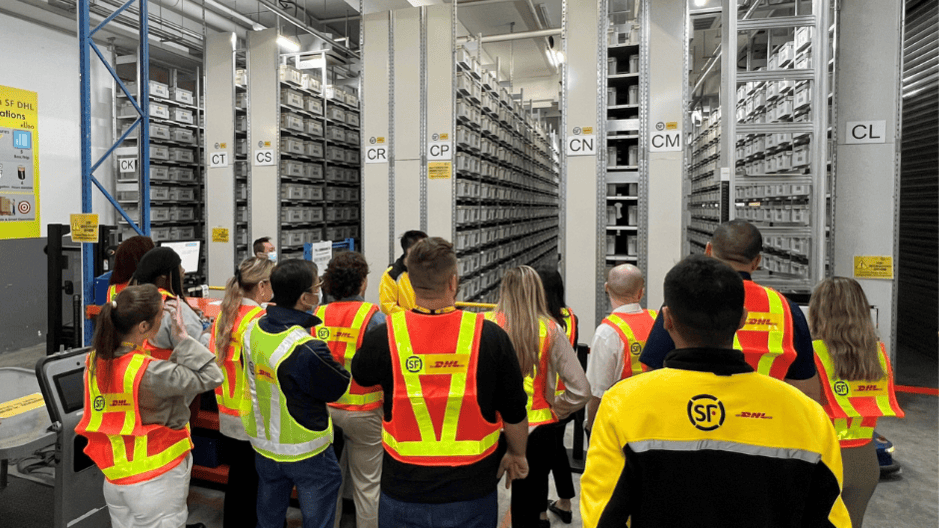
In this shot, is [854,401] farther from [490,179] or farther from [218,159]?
[218,159]

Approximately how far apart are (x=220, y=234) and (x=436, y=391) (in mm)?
7328

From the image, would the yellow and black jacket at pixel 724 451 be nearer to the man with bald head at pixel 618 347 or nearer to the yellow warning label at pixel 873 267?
the man with bald head at pixel 618 347

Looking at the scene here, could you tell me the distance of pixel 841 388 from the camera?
8.59ft

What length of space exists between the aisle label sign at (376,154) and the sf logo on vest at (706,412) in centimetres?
642

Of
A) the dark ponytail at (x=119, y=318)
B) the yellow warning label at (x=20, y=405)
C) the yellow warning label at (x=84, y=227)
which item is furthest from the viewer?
the yellow warning label at (x=84, y=227)

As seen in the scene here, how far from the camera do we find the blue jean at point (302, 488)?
8.06 feet

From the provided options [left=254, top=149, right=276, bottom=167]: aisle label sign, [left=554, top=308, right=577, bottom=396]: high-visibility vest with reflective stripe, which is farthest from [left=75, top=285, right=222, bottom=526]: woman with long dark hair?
[left=254, top=149, right=276, bottom=167]: aisle label sign

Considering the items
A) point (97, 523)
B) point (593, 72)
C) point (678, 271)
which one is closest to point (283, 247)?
point (593, 72)

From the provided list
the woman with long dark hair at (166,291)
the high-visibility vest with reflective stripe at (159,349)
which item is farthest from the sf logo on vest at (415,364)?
the high-visibility vest with reflective stripe at (159,349)

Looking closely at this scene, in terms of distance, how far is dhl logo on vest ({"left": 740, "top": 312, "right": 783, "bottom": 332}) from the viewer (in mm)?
2268

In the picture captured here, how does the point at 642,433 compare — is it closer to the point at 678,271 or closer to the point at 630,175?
the point at 678,271

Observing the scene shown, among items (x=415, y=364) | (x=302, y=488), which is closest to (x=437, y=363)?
(x=415, y=364)

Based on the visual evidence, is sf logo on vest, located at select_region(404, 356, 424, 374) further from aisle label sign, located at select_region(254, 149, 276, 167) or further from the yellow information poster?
the yellow information poster

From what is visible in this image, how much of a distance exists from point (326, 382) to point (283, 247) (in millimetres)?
6781
